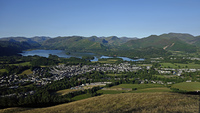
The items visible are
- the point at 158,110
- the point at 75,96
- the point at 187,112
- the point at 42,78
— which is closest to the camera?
the point at 187,112

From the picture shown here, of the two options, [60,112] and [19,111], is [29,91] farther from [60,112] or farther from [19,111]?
[60,112]

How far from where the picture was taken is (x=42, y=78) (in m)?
73.9

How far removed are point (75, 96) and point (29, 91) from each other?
19002mm

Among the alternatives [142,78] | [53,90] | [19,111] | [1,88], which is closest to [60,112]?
[19,111]

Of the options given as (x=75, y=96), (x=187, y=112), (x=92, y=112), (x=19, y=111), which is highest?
(x=187, y=112)

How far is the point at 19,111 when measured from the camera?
2428 centimetres

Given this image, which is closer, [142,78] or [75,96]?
[75,96]

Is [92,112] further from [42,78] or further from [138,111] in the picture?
[42,78]

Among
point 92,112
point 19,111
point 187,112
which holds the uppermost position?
point 187,112

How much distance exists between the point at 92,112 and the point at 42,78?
62021 mm

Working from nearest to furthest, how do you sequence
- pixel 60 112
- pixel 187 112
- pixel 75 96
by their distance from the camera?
pixel 187 112
pixel 60 112
pixel 75 96

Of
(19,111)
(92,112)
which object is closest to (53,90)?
(19,111)

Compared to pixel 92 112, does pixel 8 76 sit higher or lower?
lower

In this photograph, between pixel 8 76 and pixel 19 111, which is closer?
pixel 19 111
